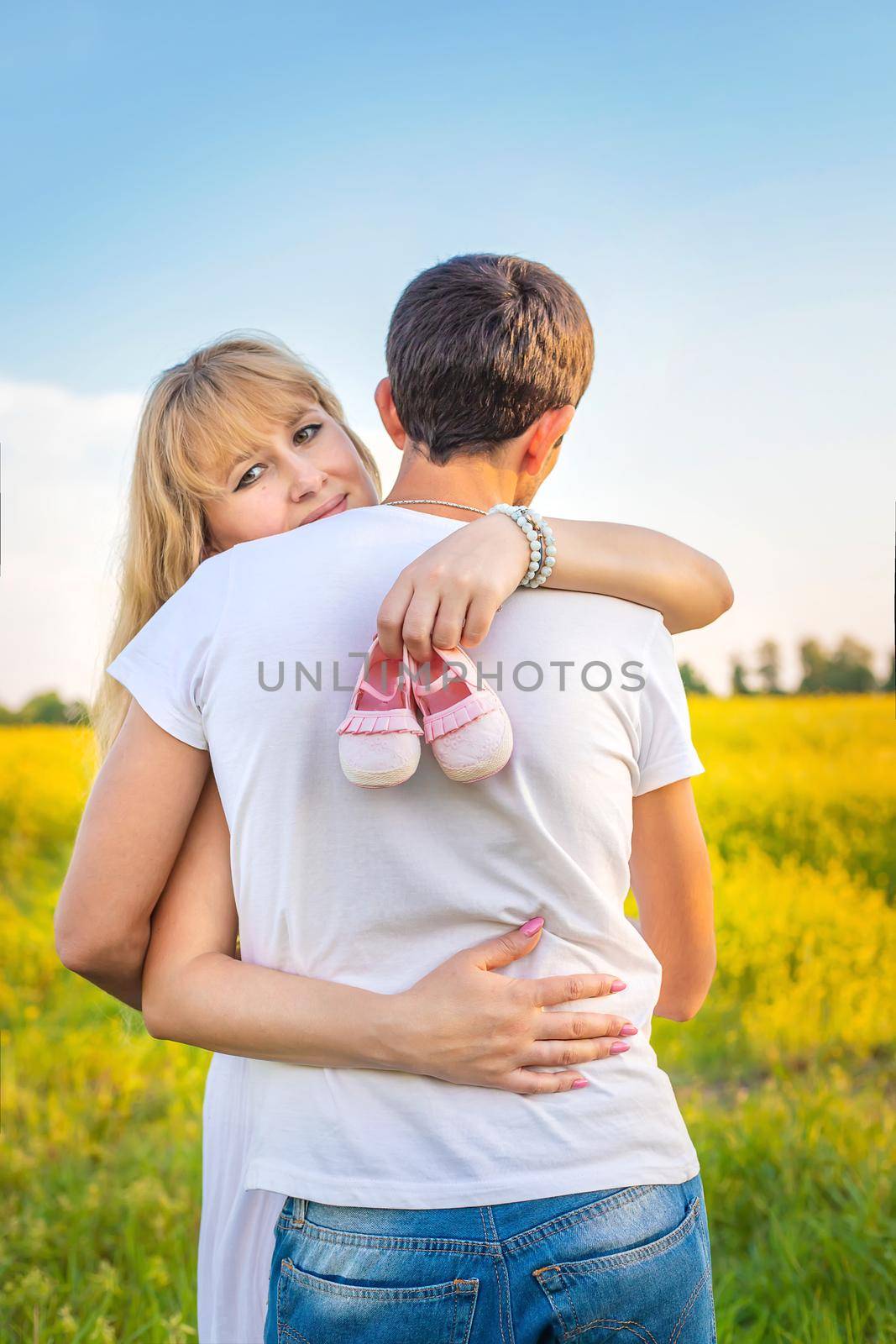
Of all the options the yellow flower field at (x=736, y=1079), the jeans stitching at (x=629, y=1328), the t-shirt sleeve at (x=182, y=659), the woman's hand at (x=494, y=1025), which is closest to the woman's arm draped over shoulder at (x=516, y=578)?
the t-shirt sleeve at (x=182, y=659)

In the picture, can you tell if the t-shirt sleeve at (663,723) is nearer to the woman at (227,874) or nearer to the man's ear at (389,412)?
the woman at (227,874)

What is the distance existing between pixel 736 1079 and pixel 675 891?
3546 millimetres

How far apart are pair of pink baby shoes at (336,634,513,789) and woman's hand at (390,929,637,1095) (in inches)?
9.6

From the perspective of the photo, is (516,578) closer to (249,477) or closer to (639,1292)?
(639,1292)

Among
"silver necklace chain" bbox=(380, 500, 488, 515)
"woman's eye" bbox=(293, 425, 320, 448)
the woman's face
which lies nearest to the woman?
"silver necklace chain" bbox=(380, 500, 488, 515)

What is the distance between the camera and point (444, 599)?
3.81ft

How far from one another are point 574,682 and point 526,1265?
66cm

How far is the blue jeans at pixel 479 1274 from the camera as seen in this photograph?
116 centimetres

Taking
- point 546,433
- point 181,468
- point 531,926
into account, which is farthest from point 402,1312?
point 181,468

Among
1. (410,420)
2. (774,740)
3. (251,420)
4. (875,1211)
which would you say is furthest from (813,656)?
(410,420)

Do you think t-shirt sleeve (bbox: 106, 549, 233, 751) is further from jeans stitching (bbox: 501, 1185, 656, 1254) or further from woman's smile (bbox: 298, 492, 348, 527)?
woman's smile (bbox: 298, 492, 348, 527)

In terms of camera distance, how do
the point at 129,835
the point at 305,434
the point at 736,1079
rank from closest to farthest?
the point at 129,835 → the point at 305,434 → the point at 736,1079

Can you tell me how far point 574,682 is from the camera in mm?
1296

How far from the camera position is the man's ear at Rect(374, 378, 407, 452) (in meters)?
1.54
